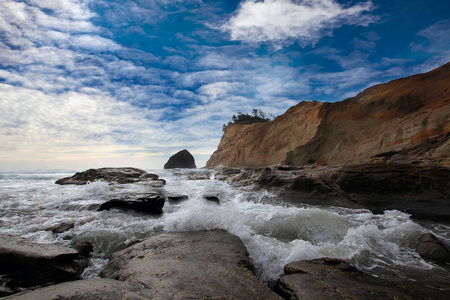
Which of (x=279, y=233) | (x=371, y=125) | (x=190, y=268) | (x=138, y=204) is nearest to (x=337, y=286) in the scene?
(x=190, y=268)

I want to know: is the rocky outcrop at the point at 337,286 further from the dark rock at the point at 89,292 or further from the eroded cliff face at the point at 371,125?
the eroded cliff face at the point at 371,125

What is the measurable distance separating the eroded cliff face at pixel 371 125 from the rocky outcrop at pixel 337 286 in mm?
8707

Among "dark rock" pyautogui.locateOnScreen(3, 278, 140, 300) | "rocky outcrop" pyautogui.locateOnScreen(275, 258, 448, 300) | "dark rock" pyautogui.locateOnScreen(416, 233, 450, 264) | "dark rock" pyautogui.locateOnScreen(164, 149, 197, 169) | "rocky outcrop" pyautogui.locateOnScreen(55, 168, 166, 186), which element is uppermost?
"dark rock" pyautogui.locateOnScreen(164, 149, 197, 169)

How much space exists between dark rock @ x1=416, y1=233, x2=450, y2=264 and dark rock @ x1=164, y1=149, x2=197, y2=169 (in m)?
59.7

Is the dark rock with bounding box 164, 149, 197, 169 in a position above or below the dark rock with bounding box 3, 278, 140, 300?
above

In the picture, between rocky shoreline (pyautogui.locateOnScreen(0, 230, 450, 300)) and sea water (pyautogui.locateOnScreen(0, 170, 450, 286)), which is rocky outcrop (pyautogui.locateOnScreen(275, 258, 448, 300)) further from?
sea water (pyautogui.locateOnScreen(0, 170, 450, 286))

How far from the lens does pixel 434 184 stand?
638 centimetres

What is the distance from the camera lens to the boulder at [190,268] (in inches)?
80.3

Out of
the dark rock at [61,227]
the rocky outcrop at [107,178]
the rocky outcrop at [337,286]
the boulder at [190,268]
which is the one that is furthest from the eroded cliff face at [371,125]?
the rocky outcrop at [107,178]

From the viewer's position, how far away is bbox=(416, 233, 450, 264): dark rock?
3.26 metres

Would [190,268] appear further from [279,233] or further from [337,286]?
[279,233]

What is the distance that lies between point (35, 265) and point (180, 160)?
195ft

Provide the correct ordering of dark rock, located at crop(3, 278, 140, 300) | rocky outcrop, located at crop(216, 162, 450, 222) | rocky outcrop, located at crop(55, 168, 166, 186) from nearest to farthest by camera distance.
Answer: dark rock, located at crop(3, 278, 140, 300)
rocky outcrop, located at crop(216, 162, 450, 222)
rocky outcrop, located at crop(55, 168, 166, 186)

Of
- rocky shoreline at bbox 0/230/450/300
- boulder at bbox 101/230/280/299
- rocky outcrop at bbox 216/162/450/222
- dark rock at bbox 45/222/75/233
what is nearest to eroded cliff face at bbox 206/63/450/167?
rocky outcrop at bbox 216/162/450/222
